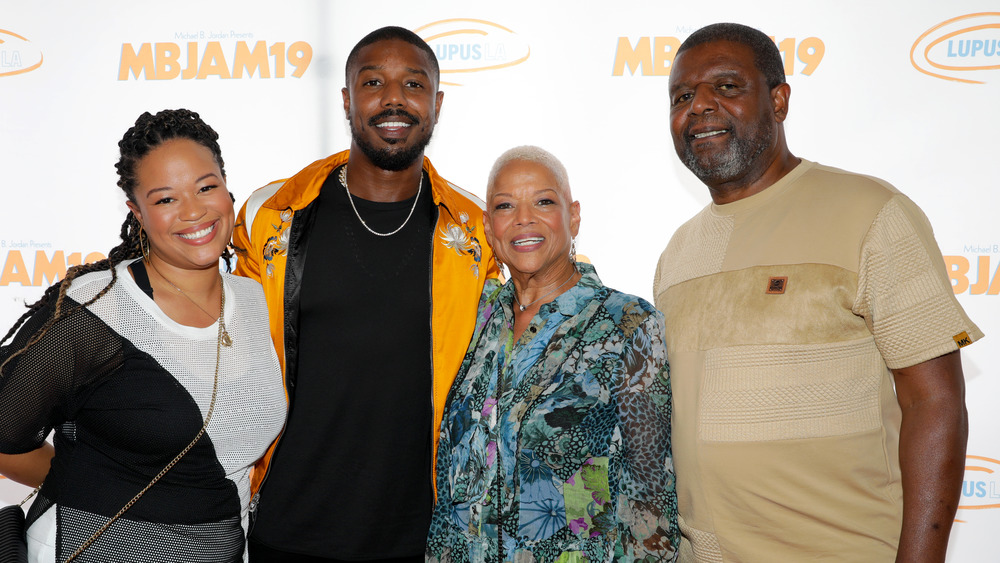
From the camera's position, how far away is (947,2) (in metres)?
3.23

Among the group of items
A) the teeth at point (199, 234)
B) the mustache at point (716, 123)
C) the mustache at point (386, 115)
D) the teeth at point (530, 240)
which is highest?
the mustache at point (386, 115)

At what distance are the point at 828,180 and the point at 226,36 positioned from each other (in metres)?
2.84

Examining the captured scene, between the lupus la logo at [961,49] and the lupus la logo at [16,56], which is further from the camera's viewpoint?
the lupus la logo at [16,56]

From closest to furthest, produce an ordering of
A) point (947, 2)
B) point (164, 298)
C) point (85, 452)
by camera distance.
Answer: point (85, 452) → point (164, 298) → point (947, 2)

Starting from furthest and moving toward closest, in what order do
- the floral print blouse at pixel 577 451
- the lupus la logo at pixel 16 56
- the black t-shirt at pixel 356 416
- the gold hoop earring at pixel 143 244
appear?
the lupus la logo at pixel 16 56, the black t-shirt at pixel 356 416, the gold hoop earring at pixel 143 244, the floral print blouse at pixel 577 451

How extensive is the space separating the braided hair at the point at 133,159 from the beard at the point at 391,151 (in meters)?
0.52

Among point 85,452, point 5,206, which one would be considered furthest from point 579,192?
point 5,206

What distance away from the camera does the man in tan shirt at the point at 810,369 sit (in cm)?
161

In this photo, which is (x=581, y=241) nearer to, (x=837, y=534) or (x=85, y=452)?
(x=837, y=534)

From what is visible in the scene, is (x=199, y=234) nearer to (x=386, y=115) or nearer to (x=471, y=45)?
(x=386, y=115)

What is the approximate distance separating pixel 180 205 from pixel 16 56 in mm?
2482

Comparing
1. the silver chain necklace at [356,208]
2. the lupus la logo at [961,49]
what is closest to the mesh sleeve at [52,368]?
the silver chain necklace at [356,208]

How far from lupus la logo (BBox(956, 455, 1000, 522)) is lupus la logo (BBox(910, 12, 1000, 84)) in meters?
1.79

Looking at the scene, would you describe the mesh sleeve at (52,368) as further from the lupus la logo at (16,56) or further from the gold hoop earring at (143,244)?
the lupus la logo at (16,56)
